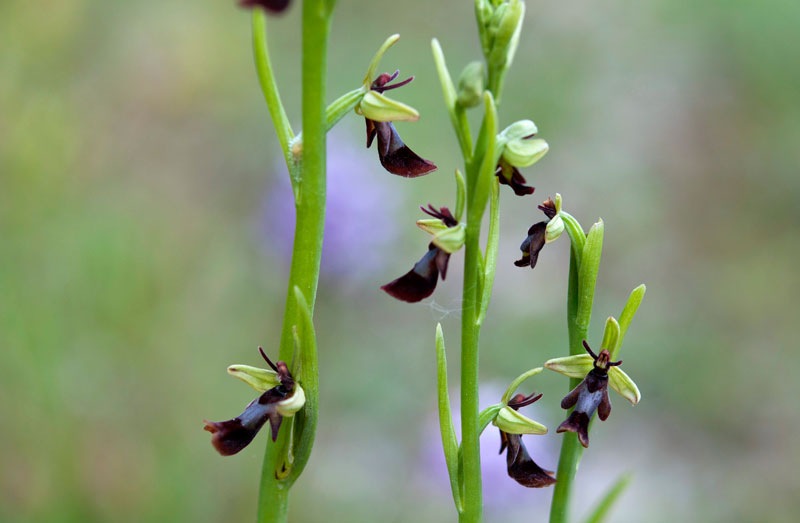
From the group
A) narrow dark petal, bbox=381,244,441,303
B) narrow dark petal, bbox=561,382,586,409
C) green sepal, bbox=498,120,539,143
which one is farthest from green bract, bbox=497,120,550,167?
narrow dark petal, bbox=561,382,586,409

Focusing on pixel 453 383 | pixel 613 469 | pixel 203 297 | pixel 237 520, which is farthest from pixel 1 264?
pixel 613 469

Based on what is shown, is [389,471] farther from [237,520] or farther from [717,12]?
[717,12]

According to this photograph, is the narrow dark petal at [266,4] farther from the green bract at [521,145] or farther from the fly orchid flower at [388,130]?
the green bract at [521,145]

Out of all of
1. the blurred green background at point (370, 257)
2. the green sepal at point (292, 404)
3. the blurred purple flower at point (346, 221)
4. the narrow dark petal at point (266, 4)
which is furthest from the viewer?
the blurred purple flower at point (346, 221)

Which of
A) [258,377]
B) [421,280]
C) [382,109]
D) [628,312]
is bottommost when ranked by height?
[258,377]

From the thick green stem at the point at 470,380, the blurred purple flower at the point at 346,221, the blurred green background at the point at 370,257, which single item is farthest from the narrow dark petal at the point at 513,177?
the blurred purple flower at the point at 346,221

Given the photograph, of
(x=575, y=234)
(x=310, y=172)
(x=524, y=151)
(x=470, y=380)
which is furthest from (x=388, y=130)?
(x=470, y=380)

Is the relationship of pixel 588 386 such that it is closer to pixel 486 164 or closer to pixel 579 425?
pixel 579 425
